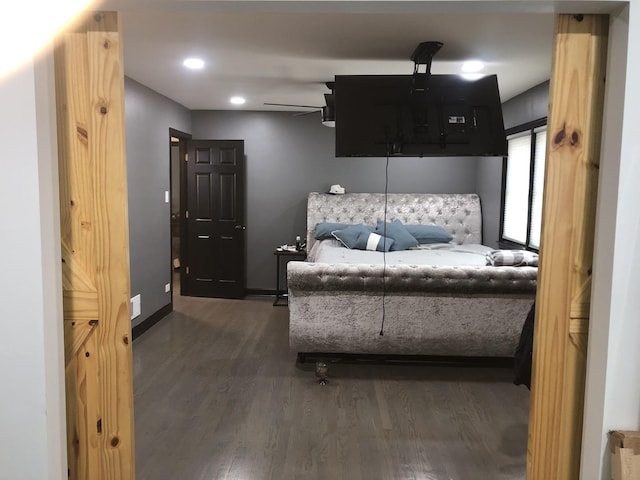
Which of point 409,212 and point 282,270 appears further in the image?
point 282,270

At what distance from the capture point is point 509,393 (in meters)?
3.43

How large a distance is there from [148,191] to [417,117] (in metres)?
2.75

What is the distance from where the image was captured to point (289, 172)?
6.44 metres

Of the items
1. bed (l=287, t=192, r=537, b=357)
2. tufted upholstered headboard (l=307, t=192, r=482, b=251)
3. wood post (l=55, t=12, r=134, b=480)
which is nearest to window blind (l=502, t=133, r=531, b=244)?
tufted upholstered headboard (l=307, t=192, r=482, b=251)

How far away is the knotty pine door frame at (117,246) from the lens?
4.94ft

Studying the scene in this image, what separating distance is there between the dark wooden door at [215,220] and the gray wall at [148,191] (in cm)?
71

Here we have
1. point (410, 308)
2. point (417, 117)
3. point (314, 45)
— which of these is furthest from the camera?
point (417, 117)

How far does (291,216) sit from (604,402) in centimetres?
526

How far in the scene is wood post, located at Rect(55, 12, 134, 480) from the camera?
1527mm

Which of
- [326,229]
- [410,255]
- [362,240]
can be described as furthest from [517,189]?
[326,229]

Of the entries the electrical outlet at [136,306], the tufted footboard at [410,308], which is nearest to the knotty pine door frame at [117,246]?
the tufted footboard at [410,308]

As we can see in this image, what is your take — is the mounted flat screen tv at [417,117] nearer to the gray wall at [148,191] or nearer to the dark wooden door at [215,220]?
the gray wall at [148,191]

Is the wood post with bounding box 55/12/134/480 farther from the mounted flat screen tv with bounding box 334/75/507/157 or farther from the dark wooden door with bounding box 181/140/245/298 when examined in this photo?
the dark wooden door with bounding box 181/140/245/298

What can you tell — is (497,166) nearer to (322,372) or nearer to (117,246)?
(322,372)
